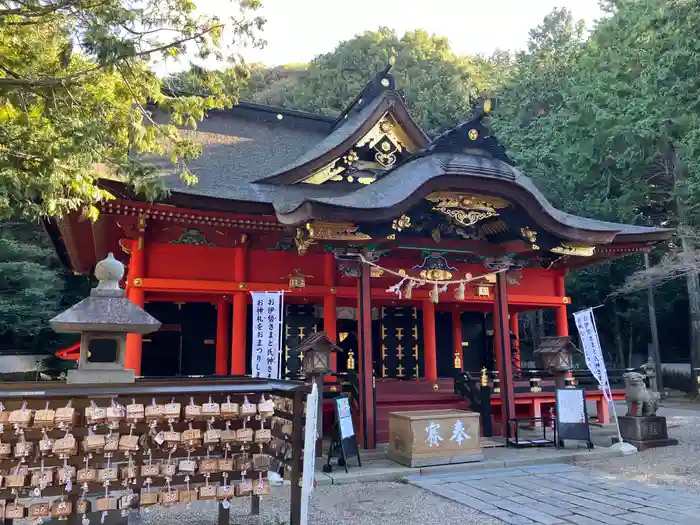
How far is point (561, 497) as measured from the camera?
630cm

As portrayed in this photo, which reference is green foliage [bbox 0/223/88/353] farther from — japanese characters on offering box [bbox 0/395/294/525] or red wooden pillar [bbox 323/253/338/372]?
japanese characters on offering box [bbox 0/395/294/525]

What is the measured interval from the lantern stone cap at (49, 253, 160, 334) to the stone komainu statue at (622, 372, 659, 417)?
882 cm

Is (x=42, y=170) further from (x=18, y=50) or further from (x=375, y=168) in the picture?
(x=375, y=168)

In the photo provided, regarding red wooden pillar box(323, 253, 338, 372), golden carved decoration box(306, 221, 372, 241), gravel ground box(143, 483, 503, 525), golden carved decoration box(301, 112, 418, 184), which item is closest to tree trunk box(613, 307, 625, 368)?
golden carved decoration box(301, 112, 418, 184)

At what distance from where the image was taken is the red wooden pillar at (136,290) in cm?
957

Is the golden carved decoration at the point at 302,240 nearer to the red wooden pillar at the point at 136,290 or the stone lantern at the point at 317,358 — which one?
the stone lantern at the point at 317,358

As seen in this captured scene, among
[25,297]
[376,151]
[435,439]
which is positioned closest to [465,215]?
[376,151]

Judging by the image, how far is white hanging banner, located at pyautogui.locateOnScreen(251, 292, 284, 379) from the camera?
9078 millimetres

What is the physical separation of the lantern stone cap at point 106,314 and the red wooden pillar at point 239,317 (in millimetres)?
4415

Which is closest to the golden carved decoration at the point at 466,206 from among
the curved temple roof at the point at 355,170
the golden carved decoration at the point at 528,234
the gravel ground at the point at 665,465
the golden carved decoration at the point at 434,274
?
the curved temple roof at the point at 355,170

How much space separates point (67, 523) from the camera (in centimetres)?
414

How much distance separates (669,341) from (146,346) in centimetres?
2848

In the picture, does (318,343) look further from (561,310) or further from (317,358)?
(561,310)

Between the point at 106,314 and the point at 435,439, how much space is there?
5.08 m
